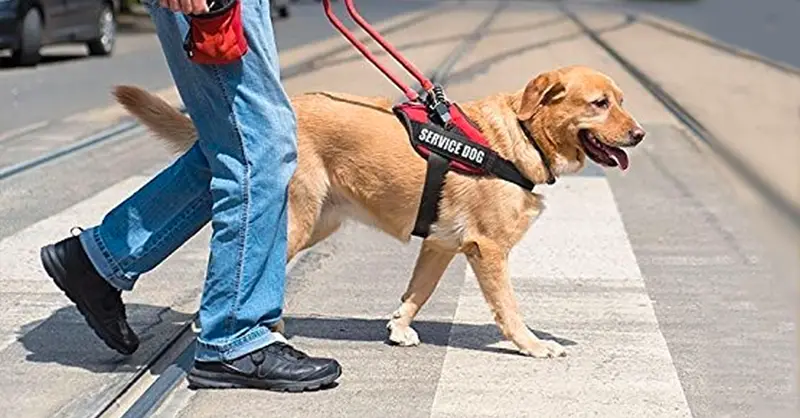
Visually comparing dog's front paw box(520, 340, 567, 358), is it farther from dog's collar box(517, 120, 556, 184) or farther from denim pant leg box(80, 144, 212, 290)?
denim pant leg box(80, 144, 212, 290)

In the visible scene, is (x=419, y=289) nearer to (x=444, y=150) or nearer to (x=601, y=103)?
(x=444, y=150)

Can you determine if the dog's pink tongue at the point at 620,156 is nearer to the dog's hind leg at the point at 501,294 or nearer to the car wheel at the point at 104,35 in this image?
the dog's hind leg at the point at 501,294

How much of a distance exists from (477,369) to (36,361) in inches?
59.5

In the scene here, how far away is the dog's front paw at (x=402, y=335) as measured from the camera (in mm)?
5137

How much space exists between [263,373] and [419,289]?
94 centimetres

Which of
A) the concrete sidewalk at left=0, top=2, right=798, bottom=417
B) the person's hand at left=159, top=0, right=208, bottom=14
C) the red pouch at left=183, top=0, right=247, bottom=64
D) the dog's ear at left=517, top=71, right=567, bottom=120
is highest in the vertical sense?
the person's hand at left=159, top=0, right=208, bottom=14

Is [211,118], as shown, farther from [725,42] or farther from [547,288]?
[725,42]

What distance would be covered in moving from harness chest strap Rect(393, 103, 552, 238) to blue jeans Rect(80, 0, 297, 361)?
0.59m

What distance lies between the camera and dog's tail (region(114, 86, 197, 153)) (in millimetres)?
4910

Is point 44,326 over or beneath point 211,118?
beneath

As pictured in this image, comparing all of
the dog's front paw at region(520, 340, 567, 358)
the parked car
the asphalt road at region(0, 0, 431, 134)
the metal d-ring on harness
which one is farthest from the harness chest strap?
the parked car

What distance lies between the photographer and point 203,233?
719 cm

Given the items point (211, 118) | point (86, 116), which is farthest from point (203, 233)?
point (86, 116)

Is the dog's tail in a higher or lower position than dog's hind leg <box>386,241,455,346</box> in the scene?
higher
